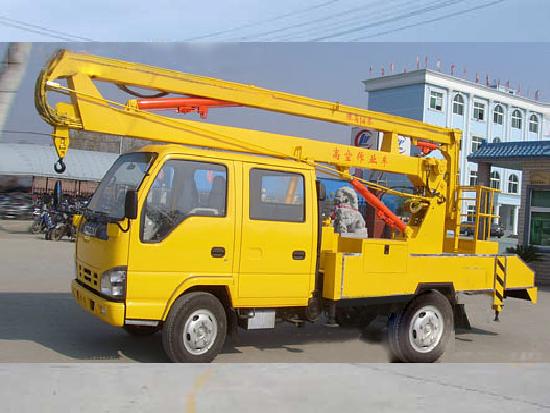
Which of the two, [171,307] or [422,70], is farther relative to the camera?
[422,70]

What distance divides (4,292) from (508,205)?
50758 mm

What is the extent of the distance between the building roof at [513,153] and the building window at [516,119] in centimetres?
3907

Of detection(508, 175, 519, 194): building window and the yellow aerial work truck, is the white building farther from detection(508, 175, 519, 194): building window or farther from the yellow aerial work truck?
the yellow aerial work truck

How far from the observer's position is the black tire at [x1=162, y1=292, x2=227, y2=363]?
6.21m

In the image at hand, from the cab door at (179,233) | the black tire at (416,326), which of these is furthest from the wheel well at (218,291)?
the black tire at (416,326)

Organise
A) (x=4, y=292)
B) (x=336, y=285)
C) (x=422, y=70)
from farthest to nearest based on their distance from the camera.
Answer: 1. (x=422, y=70)
2. (x=4, y=292)
3. (x=336, y=285)

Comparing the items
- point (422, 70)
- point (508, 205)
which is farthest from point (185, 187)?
point (508, 205)

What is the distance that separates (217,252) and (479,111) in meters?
50.1

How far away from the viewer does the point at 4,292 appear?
35.4 feet

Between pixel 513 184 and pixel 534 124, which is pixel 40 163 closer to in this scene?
pixel 513 184

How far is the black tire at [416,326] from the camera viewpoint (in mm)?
7652

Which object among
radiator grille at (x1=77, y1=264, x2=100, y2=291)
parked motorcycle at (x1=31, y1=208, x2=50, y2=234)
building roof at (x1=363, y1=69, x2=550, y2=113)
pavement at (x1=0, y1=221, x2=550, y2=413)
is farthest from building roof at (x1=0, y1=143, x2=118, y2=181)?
radiator grille at (x1=77, y1=264, x2=100, y2=291)
